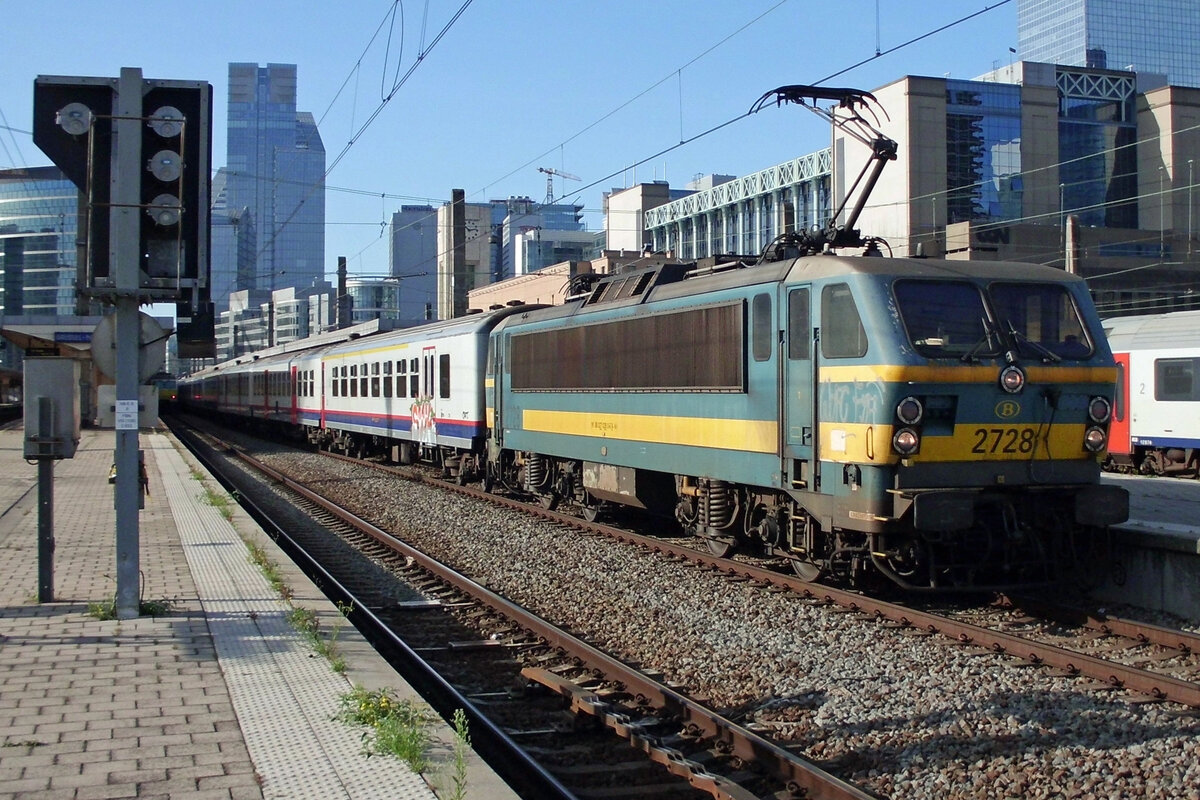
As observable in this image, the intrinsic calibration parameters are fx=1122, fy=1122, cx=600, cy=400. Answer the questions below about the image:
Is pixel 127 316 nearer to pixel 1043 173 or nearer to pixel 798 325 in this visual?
pixel 798 325

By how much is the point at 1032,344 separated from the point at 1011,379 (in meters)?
0.55

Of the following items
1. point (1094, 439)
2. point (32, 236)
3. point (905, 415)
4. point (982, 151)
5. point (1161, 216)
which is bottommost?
point (1094, 439)

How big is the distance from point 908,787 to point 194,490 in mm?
16000

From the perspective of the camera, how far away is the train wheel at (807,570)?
9.98 metres

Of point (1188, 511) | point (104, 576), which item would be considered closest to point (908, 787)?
point (104, 576)

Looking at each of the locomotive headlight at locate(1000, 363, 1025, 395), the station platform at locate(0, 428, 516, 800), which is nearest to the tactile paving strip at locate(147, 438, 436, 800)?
the station platform at locate(0, 428, 516, 800)

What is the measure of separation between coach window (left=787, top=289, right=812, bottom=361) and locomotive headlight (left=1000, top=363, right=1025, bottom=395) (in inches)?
61.2

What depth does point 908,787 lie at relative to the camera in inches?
208

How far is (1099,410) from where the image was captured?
9219mm

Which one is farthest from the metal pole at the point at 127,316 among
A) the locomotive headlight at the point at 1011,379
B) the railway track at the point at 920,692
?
the locomotive headlight at the point at 1011,379

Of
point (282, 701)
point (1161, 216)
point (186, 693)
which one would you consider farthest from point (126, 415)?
point (1161, 216)

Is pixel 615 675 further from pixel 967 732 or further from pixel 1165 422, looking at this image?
pixel 1165 422

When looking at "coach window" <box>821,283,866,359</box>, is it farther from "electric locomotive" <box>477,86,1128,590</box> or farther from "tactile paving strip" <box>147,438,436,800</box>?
"tactile paving strip" <box>147,438,436,800</box>

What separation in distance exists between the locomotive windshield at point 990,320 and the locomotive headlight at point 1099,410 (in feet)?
1.29
